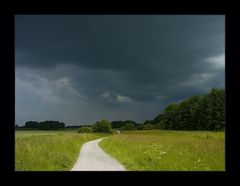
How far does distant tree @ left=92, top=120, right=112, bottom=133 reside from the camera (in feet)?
108

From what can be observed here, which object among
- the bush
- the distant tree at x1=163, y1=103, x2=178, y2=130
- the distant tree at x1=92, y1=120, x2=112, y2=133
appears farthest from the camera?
the distant tree at x1=163, y1=103, x2=178, y2=130

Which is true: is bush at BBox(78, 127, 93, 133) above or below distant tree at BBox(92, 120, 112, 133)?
below

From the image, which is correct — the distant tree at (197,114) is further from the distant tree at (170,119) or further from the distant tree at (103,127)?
the distant tree at (103,127)

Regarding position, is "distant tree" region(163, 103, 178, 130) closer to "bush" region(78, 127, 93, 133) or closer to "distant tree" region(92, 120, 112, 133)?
"distant tree" region(92, 120, 112, 133)

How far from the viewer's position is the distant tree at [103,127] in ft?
108

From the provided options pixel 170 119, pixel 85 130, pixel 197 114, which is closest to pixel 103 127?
pixel 85 130

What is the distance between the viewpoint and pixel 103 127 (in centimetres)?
3441

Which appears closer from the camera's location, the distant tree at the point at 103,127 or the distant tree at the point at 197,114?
the distant tree at the point at 103,127
